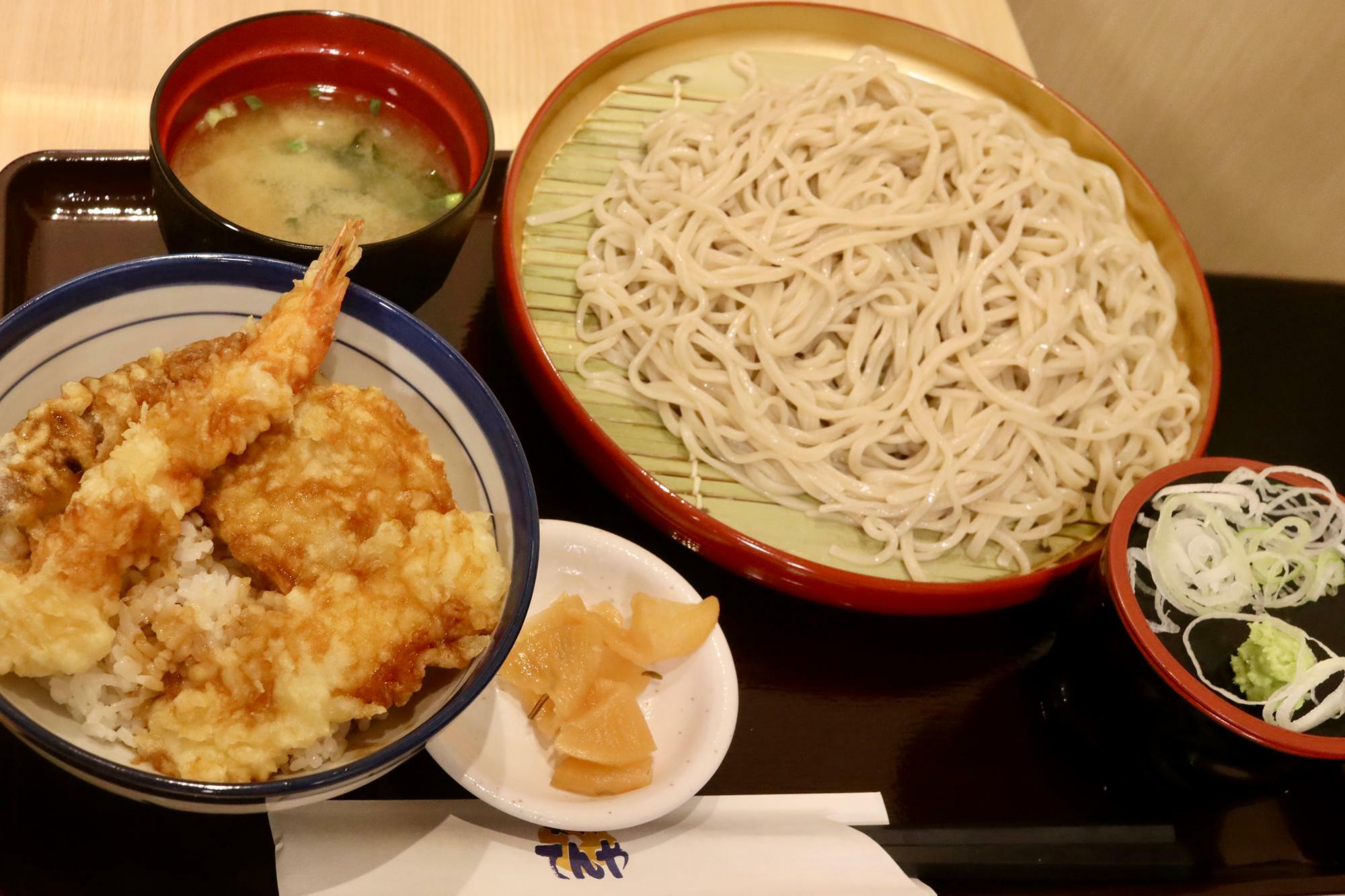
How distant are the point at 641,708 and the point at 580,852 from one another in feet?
0.77

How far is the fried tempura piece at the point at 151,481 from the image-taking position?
1063 mm

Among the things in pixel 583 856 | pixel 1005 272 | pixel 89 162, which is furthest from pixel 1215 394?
pixel 89 162

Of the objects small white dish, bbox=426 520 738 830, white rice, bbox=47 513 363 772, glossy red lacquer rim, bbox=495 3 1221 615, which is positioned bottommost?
small white dish, bbox=426 520 738 830

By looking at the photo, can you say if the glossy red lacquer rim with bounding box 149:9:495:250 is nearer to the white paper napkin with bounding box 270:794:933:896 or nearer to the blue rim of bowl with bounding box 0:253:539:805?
the blue rim of bowl with bounding box 0:253:539:805

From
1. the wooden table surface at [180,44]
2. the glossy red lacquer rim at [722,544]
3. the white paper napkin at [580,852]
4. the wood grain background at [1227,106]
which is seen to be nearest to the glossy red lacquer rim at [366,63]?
the glossy red lacquer rim at [722,544]

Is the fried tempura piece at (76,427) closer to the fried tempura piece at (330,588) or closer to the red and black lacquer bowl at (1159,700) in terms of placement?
the fried tempura piece at (330,588)

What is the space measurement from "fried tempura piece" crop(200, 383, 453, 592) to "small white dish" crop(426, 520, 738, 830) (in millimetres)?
274

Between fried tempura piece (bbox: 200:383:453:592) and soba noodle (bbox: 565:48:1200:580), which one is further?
soba noodle (bbox: 565:48:1200:580)

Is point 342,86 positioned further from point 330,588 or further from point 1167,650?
point 1167,650

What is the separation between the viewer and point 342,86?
1781 millimetres

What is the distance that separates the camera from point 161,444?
1.18m

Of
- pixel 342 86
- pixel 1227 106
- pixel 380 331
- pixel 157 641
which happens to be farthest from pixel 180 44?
pixel 1227 106

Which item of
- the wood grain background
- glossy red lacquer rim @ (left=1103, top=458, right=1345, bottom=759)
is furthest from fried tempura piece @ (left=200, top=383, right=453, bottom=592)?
the wood grain background

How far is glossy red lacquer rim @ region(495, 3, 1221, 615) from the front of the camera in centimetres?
161
